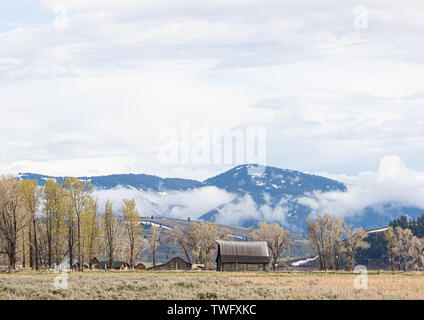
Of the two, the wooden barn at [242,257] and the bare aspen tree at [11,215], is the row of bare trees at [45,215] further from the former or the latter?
the wooden barn at [242,257]

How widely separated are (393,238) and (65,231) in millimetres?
81710

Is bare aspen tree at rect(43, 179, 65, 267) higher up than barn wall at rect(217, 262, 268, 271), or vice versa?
bare aspen tree at rect(43, 179, 65, 267)

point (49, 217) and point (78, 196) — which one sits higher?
point (78, 196)

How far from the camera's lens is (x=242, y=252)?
11881 centimetres

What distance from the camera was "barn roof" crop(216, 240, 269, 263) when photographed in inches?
4628

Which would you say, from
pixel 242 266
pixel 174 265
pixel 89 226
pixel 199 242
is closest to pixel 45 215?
pixel 89 226

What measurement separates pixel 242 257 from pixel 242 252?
1.22 metres

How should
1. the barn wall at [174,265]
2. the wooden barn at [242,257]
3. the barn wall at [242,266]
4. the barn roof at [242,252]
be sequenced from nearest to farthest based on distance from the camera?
the barn wall at [242,266]
the wooden barn at [242,257]
the barn roof at [242,252]
the barn wall at [174,265]

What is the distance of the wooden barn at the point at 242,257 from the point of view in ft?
384

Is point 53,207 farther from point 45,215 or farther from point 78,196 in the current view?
point 78,196

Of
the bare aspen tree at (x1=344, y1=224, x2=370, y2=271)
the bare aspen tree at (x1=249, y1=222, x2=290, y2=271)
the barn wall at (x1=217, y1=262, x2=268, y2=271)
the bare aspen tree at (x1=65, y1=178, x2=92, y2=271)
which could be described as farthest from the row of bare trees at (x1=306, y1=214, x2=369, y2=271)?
the bare aspen tree at (x1=65, y1=178, x2=92, y2=271)

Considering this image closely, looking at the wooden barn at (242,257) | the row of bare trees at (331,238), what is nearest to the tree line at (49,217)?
the wooden barn at (242,257)

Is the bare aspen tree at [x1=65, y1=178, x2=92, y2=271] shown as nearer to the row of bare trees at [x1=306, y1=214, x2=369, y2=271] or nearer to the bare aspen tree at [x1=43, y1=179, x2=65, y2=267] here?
the bare aspen tree at [x1=43, y1=179, x2=65, y2=267]
